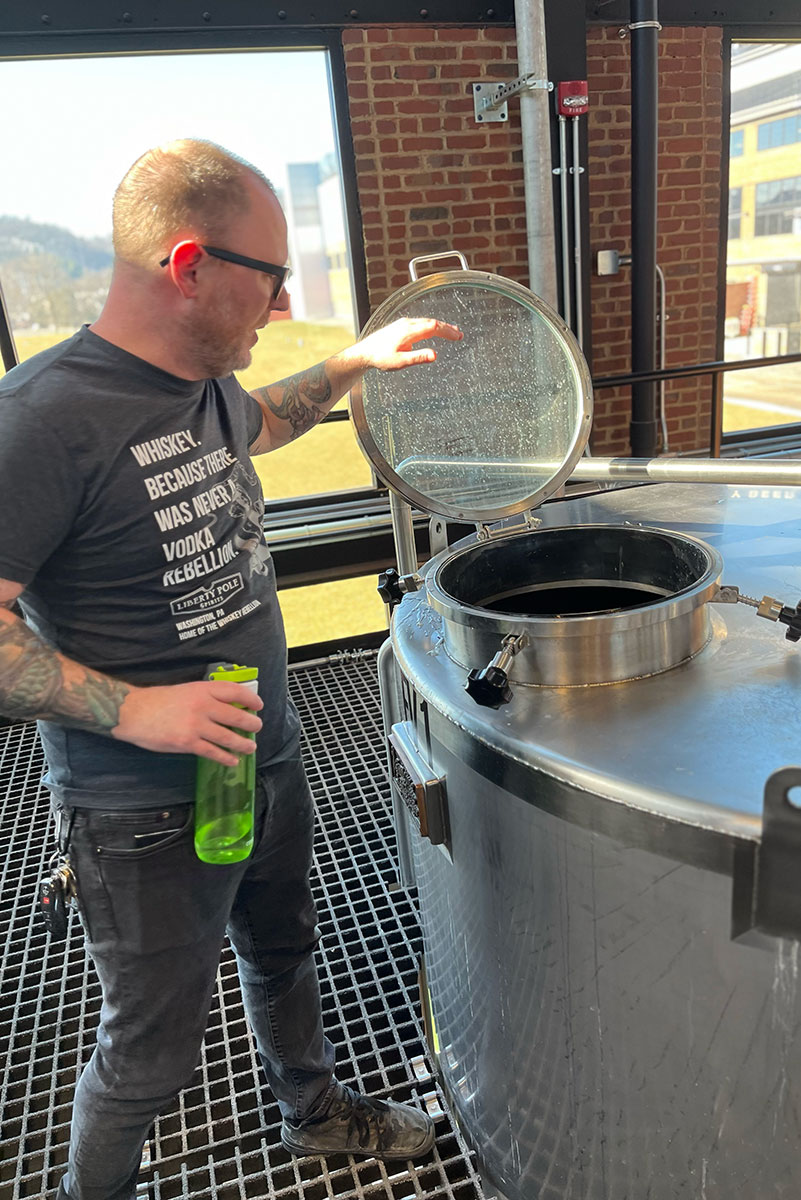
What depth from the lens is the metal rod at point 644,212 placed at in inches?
119

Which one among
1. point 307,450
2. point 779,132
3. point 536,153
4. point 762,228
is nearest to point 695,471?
point 536,153

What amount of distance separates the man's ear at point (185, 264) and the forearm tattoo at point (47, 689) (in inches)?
16.6

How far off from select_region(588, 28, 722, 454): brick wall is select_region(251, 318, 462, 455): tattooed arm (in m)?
2.56

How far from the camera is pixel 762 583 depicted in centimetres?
122

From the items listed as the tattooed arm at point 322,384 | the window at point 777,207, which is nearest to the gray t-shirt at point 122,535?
the tattooed arm at point 322,384

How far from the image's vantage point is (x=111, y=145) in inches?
119

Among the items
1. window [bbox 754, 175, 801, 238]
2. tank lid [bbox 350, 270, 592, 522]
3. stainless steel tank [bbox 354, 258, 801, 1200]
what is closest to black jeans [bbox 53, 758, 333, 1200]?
stainless steel tank [bbox 354, 258, 801, 1200]

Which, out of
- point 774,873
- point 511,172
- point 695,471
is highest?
point 511,172

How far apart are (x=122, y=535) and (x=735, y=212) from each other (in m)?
3.80

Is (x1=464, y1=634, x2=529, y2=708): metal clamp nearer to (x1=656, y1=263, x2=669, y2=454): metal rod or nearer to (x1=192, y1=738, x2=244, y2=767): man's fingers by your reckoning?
(x1=192, y1=738, x2=244, y2=767): man's fingers

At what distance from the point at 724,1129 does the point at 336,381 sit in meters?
1.12

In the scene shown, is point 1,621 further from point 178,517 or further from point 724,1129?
point 724,1129

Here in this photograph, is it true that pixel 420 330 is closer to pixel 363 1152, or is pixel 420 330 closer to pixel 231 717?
pixel 231 717

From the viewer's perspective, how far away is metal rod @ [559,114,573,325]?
319 cm
